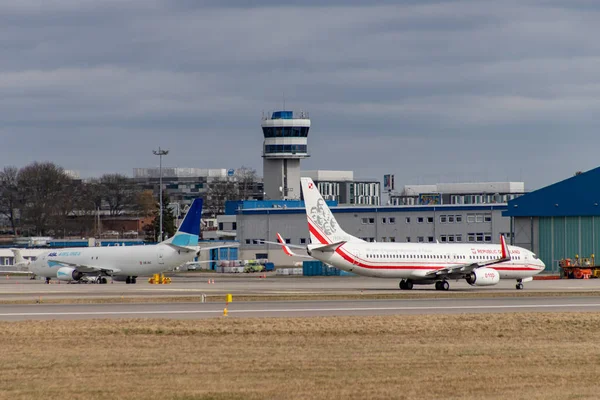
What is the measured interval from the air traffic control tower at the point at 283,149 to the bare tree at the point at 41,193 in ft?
143

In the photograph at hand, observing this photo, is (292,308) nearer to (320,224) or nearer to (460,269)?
(320,224)

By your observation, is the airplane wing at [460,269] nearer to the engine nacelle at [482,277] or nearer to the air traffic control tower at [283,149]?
the engine nacelle at [482,277]

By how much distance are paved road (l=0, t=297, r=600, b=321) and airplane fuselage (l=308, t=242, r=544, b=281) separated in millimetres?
11310

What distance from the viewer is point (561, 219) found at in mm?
94562

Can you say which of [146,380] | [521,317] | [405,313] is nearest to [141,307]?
[405,313]

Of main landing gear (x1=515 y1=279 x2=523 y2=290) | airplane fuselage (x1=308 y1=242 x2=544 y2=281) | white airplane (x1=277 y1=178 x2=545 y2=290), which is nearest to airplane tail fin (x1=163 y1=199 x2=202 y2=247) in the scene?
white airplane (x1=277 y1=178 x2=545 y2=290)

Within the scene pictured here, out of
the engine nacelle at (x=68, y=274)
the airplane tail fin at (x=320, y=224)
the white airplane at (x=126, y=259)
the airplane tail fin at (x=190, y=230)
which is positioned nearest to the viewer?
the airplane tail fin at (x=320, y=224)

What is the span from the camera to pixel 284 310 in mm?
42062

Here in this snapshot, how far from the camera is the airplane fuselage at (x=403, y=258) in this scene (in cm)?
6006

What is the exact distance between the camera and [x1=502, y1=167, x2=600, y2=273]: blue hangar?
3656 inches

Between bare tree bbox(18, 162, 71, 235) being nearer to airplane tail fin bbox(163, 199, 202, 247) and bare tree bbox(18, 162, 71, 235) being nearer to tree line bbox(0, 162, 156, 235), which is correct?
tree line bbox(0, 162, 156, 235)

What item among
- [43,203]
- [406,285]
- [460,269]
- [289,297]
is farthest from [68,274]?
[43,203]

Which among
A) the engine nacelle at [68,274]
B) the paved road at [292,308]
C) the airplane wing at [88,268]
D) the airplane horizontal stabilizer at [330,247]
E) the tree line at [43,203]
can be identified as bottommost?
the paved road at [292,308]

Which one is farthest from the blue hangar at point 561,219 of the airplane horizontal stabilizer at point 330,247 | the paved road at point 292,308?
the paved road at point 292,308
